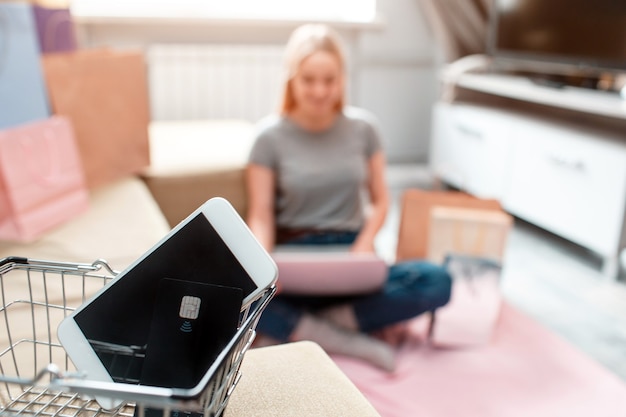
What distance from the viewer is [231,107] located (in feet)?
8.70

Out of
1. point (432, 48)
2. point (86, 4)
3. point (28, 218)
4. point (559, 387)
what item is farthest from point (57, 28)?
point (432, 48)

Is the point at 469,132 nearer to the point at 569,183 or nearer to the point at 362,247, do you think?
the point at 569,183

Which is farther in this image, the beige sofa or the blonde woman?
the blonde woman

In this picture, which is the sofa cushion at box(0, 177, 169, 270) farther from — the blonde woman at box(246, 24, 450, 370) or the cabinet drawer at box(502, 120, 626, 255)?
the cabinet drawer at box(502, 120, 626, 255)

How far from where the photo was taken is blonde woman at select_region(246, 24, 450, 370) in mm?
1359

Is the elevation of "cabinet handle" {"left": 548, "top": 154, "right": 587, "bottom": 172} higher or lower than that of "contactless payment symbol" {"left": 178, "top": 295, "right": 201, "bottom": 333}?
lower

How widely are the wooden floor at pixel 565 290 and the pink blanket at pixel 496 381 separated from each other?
0.14m

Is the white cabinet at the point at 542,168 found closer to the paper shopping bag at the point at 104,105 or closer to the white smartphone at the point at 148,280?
the paper shopping bag at the point at 104,105

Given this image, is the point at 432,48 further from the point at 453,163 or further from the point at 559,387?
the point at 559,387

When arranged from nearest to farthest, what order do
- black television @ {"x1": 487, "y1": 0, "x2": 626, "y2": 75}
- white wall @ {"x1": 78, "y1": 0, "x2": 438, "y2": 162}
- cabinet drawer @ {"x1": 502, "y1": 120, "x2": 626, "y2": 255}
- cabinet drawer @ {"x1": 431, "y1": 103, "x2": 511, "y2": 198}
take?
cabinet drawer @ {"x1": 502, "y1": 120, "x2": 626, "y2": 255} → black television @ {"x1": 487, "y1": 0, "x2": 626, "y2": 75} → cabinet drawer @ {"x1": 431, "y1": 103, "x2": 511, "y2": 198} → white wall @ {"x1": 78, "y1": 0, "x2": 438, "y2": 162}

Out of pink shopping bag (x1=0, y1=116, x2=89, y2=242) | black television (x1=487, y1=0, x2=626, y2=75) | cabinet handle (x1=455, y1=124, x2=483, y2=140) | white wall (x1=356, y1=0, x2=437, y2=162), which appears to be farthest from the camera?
white wall (x1=356, y1=0, x2=437, y2=162)

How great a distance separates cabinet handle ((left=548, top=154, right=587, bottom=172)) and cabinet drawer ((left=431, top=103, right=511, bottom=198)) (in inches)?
11.1

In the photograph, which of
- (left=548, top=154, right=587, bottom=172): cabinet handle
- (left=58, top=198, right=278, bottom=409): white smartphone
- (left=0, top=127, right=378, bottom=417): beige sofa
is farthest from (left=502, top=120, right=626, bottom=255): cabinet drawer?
(left=58, top=198, right=278, bottom=409): white smartphone

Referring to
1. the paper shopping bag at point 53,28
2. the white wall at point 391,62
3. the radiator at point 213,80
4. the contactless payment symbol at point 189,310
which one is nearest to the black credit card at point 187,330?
the contactless payment symbol at point 189,310
